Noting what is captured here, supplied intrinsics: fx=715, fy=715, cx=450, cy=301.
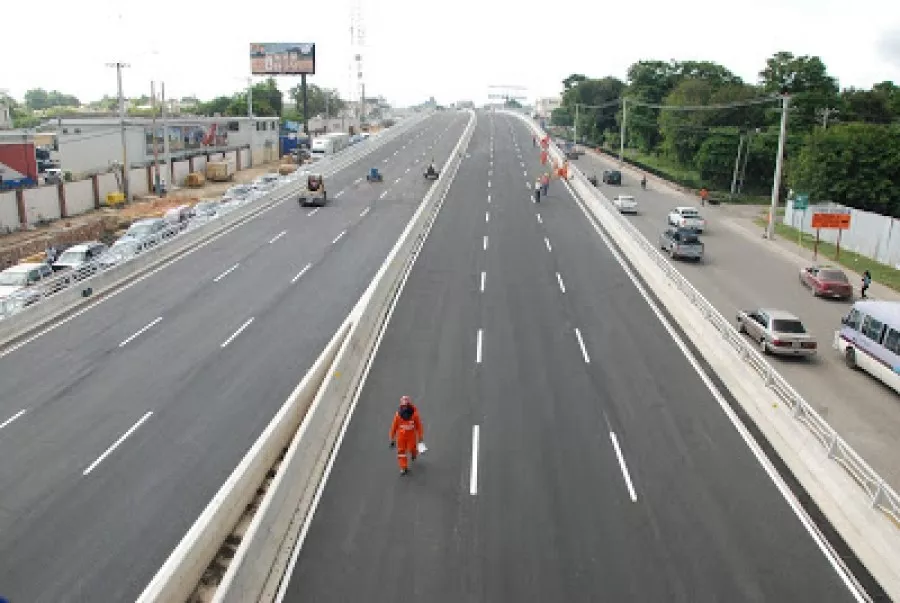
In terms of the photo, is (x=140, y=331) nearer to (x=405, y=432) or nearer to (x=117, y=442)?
(x=117, y=442)

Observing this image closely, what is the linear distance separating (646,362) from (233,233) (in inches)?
1019

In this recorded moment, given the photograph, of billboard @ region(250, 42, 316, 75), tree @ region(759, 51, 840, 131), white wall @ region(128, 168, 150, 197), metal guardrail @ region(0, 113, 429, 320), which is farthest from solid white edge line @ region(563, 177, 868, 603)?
billboard @ region(250, 42, 316, 75)

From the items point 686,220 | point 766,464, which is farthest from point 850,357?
point 686,220

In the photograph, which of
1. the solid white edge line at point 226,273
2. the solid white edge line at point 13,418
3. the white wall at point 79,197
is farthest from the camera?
the white wall at point 79,197

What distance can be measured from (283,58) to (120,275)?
9210 cm

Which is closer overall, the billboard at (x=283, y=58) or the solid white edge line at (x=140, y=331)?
the solid white edge line at (x=140, y=331)

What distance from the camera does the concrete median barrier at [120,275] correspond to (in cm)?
2405

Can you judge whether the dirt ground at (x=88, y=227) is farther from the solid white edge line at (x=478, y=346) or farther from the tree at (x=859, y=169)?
the tree at (x=859, y=169)

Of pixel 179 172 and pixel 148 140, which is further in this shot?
pixel 148 140

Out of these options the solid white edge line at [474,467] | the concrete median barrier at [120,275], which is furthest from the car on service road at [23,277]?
the solid white edge line at [474,467]

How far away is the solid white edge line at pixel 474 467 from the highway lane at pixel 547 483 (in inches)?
1.6

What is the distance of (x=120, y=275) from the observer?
3002cm

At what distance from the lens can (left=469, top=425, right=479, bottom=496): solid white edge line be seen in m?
14.4

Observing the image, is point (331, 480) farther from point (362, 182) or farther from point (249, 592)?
point (362, 182)
